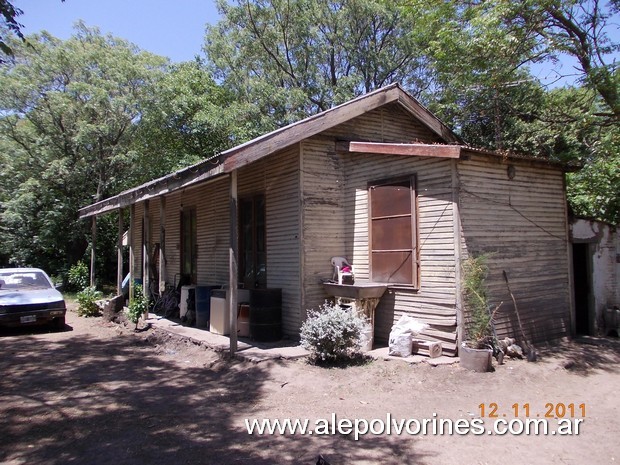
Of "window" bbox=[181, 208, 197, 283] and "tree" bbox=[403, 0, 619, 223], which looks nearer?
"tree" bbox=[403, 0, 619, 223]

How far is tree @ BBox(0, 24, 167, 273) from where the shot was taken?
786 inches

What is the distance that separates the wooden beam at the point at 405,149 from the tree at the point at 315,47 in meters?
12.6

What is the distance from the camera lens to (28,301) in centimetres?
1035

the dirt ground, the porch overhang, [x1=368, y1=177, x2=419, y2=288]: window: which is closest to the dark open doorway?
the dirt ground

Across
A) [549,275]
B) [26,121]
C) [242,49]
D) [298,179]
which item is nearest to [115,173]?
[26,121]

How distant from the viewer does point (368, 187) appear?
8898mm

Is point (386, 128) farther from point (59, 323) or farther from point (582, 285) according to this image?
point (59, 323)

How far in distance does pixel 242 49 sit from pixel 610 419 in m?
22.2

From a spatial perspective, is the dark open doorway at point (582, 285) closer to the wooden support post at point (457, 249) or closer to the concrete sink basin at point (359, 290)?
the wooden support post at point (457, 249)

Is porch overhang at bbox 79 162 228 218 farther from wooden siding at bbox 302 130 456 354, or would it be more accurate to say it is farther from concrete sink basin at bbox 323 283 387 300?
concrete sink basin at bbox 323 283 387 300

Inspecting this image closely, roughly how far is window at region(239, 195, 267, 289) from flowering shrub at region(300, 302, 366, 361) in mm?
2830

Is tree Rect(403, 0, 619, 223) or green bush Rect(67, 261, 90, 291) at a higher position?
tree Rect(403, 0, 619, 223)

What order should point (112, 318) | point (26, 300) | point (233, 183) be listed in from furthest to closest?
point (112, 318)
point (26, 300)
point (233, 183)

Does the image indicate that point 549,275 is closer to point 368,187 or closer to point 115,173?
point 368,187
